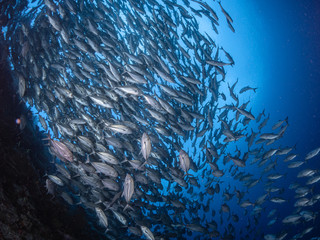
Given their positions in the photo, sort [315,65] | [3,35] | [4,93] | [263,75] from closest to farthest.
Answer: [4,93], [3,35], [315,65], [263,75]

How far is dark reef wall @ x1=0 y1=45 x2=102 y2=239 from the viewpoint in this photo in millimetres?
3549

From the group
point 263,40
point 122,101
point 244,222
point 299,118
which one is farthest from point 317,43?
point 244,222

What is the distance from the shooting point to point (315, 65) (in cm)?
2295

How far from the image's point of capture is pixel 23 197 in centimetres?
411

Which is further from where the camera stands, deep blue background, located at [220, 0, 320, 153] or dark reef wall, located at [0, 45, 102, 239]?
deep blue background, located at [220, 0, 320, 153]

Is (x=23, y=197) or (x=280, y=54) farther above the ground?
(x=280, y=54)

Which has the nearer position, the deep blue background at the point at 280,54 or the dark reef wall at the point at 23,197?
the dark reef wall at the point at 23,197

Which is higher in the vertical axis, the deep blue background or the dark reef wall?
the deep blue background

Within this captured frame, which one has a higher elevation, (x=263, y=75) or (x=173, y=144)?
(x=263, y=75)

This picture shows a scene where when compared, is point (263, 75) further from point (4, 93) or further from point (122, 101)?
point (4, 93)

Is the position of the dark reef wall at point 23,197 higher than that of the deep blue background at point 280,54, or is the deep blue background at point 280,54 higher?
the deep blue background at point 280,54

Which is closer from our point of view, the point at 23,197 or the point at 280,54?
the point at 23,197

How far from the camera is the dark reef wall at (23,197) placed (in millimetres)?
3549

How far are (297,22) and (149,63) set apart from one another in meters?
22.5
